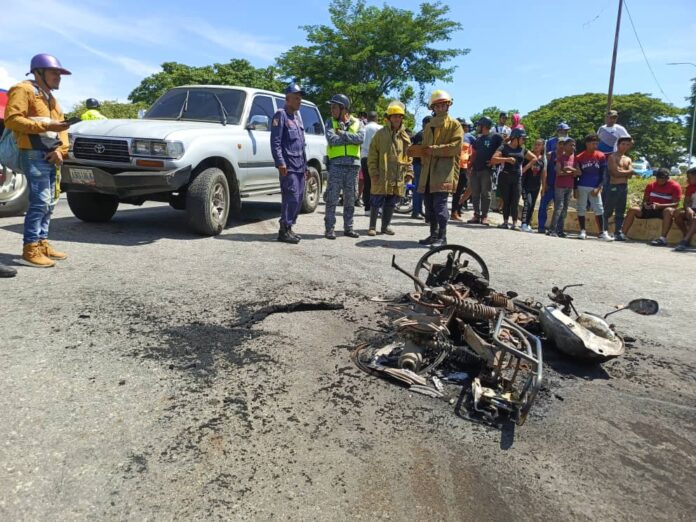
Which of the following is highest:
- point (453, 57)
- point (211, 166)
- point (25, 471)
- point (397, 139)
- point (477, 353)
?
point (453, 57)

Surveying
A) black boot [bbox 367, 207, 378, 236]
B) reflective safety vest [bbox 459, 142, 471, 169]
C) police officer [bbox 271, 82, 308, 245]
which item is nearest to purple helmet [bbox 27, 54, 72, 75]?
police officer [bbox 271, 82, 308, 245]

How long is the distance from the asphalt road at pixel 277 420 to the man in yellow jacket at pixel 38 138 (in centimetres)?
41

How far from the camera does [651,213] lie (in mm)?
9508

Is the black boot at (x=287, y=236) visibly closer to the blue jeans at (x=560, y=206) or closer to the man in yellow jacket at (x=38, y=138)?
the man in yellow jacket at (x=38, y=138)

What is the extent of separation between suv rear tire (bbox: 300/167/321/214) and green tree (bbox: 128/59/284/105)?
29816 millimetres

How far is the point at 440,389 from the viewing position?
9.62 feet

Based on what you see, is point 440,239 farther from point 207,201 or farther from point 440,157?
point 207,201

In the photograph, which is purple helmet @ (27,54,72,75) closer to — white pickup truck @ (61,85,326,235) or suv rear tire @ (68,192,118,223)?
white pickup truck @ (61,85,326,235)

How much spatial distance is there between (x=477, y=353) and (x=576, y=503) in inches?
42.0

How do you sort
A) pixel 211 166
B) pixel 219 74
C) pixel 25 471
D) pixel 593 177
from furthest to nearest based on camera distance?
pixel 219 74 < pixel 593 177 < pixel 211 166 < pixel 25 471

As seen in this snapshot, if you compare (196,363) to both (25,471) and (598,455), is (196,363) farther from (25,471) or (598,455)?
(598,455)

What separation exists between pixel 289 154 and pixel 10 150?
313 cm

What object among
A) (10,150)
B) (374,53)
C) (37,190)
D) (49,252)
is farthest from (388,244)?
(374,53)

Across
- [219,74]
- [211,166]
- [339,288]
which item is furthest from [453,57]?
[339,288]
